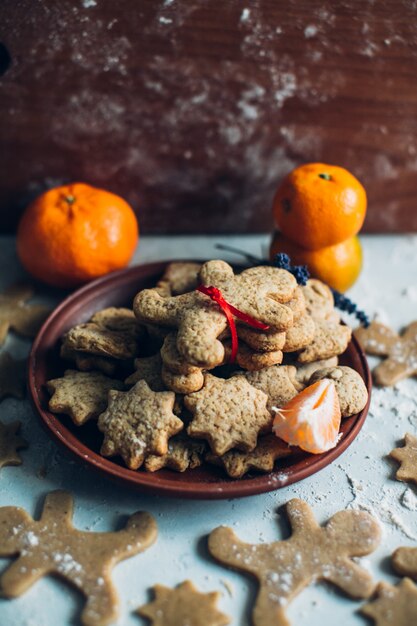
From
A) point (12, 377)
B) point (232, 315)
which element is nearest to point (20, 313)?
point (12, 377)

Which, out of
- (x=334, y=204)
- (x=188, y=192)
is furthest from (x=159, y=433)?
(x=188, y=192)

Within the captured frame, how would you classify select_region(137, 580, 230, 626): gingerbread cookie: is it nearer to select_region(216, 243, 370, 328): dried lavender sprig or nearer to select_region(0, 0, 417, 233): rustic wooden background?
select_region(216, 243, 370, 328): dried lavender sprig

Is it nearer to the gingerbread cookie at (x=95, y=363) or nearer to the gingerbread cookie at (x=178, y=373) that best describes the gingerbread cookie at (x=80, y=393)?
the gingerbread cookie at (x=95, y=363)

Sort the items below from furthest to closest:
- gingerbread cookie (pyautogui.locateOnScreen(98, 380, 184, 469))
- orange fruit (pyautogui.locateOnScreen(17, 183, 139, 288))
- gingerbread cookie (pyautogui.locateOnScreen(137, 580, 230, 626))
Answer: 1. orange fruit (pyautogui.locateOnScreen(17, 183, 139, 288))
2. gingerbread cookie (pyautogui.locateOnScreen(98, 380, 184, 469))
3. gingerbread cookie (pyautogui.locateOnScreen(137, 580, 230, 626))

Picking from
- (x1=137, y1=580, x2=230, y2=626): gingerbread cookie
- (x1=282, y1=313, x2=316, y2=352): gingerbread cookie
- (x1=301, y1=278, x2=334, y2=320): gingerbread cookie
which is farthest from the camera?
(x1=301, y1=278, x2=334, y2=320): gingerbread cookie

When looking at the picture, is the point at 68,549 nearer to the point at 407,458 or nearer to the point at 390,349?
the point at 407,458

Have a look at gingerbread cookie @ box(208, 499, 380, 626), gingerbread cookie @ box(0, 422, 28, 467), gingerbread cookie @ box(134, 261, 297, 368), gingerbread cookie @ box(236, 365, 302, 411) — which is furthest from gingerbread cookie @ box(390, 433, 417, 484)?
gingerbread cookie @ box(0, 422, 28, 467)
